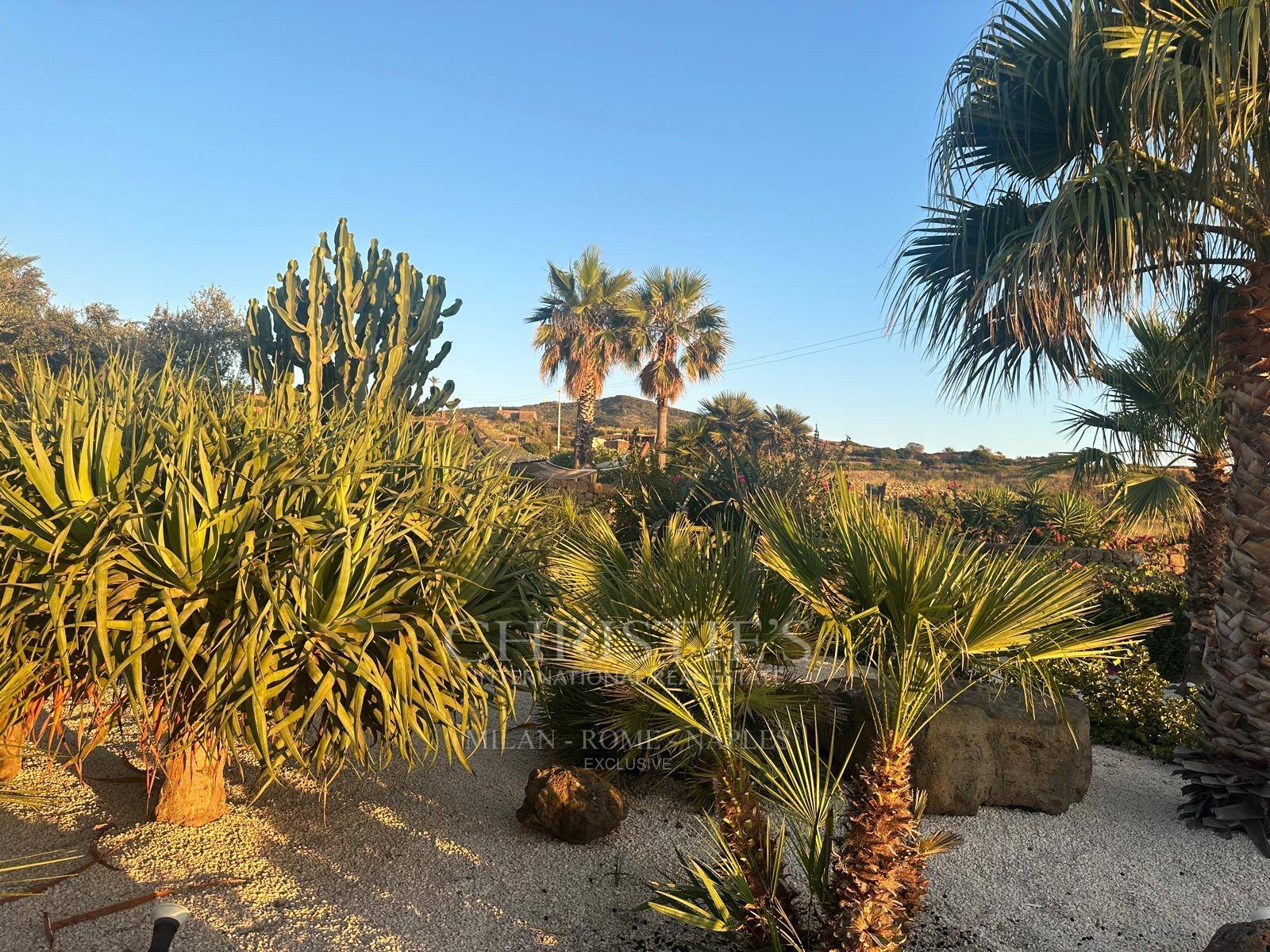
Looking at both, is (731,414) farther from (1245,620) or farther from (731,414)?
(1245,620)

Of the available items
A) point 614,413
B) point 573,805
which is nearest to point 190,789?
point 573,805

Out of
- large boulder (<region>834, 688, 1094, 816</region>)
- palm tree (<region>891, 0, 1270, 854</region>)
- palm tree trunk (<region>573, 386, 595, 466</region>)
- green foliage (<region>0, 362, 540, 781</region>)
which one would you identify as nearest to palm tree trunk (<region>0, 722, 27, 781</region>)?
green foliage (<region>0, 362, 540, 781</region>)

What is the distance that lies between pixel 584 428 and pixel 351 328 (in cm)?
1924

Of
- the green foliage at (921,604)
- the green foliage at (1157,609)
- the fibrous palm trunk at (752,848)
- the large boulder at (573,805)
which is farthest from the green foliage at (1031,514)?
the fibrous palm trunk at (752,848)

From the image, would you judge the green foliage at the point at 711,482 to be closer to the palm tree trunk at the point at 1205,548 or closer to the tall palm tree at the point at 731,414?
the palm tree trunk at the point at 1205,548

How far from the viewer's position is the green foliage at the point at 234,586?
10.4 ft

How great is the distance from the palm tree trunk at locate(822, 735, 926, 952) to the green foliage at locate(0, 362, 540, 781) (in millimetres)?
1659

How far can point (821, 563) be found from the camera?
133 inches

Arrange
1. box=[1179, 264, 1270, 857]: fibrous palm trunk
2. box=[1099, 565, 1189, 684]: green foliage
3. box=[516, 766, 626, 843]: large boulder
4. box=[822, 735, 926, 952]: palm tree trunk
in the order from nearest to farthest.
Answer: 1. box=[822, 735, 926, 952]: palm tree trunk
2. box=[516, 766, 626, 843]: large boulder
3. box=[1179, 264, 1270, 857]: fibrous palm trunk
4. box=[1099, 565, 1189, 684]: green foliage

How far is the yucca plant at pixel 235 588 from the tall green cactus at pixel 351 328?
3.95 m

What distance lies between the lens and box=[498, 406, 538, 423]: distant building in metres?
50.4

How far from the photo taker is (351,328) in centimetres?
819

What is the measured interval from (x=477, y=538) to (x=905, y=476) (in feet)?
105

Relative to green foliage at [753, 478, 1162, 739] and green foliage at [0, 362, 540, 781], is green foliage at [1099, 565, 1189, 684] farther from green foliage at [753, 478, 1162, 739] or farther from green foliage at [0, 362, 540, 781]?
green foliage at [0, 362, 540, 781]
